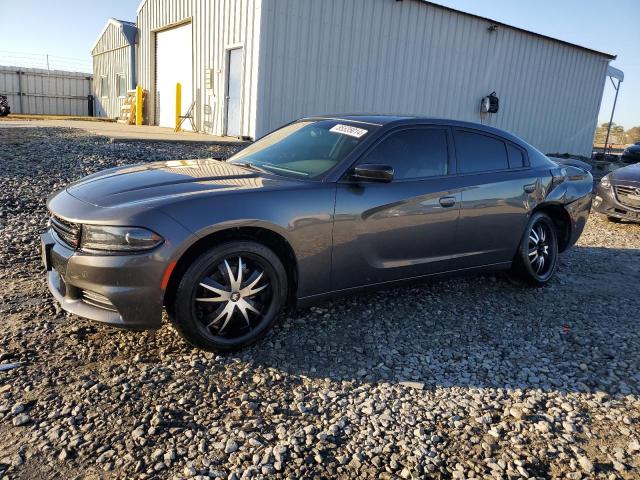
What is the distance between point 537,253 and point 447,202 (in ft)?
4.84

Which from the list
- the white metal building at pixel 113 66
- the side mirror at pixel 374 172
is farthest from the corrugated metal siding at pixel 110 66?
the side mirror at pixel 374 172

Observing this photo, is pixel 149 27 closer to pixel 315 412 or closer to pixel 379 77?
pixel 379 77

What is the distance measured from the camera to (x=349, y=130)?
405cm

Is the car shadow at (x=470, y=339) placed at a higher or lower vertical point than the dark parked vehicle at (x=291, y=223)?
lower

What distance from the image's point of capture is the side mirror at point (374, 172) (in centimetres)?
353

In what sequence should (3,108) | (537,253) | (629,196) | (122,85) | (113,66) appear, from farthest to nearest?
(3,108) < (113,66) < (122,85) < (629,196) < (537,253)

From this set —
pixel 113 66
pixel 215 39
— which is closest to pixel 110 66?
pixel 113 66

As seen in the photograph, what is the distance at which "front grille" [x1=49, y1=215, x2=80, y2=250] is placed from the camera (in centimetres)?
305

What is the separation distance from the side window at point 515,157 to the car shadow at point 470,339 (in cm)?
117

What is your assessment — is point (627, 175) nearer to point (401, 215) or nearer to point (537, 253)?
point (537, 253)

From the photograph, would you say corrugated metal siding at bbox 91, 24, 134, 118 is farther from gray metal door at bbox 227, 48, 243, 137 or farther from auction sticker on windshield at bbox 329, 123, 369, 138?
auction sticker on windshield at bbox 329, 123, 369, 138

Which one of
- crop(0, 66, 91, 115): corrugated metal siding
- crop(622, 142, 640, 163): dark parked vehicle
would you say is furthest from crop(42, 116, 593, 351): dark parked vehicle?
crop(0, 66, 91, 115): corrugated metal siding

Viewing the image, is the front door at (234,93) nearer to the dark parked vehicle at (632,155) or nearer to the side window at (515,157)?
the side window at (515,157)

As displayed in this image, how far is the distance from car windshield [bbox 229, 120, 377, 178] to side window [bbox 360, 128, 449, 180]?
182 mm
